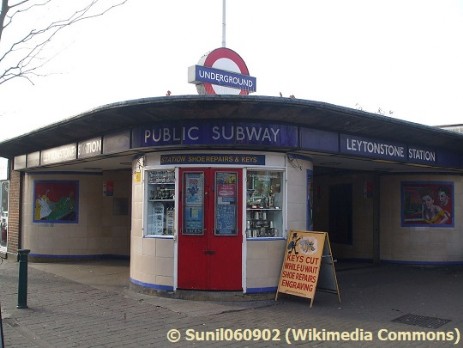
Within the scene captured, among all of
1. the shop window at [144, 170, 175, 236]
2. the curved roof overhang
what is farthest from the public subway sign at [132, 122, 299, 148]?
the shop window at [144, 170, 175, 236]

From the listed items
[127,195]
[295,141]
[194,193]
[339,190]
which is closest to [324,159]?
[295,141]

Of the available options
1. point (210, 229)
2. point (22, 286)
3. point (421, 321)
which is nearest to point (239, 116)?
point (210, 229)

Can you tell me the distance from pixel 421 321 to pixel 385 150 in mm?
4574

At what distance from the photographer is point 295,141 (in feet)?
30.2

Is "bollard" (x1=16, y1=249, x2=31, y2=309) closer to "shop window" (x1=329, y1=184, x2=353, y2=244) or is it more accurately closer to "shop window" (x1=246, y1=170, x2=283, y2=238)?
"shop window" (x1=246, y1=170, x2=283, y2=238)

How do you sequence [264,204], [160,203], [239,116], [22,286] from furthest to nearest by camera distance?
[160,203], [264,204], [239,116], [22,286]

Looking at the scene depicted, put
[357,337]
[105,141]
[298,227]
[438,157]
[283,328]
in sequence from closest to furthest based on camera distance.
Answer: [357,337] < [283,328] < [298,227] < [105,141] < [438,157]

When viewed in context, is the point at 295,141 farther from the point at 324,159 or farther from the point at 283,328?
the point at 283,328

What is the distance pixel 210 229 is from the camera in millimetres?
8938

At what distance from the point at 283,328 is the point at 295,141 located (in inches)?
141

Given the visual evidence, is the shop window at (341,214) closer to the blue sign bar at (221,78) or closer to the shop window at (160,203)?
the blue sign bar at (221,78)

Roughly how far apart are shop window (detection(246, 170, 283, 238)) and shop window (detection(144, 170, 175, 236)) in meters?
1.45

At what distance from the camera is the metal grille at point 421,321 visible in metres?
7.39

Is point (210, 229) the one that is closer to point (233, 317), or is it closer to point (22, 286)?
point (233, 317)
